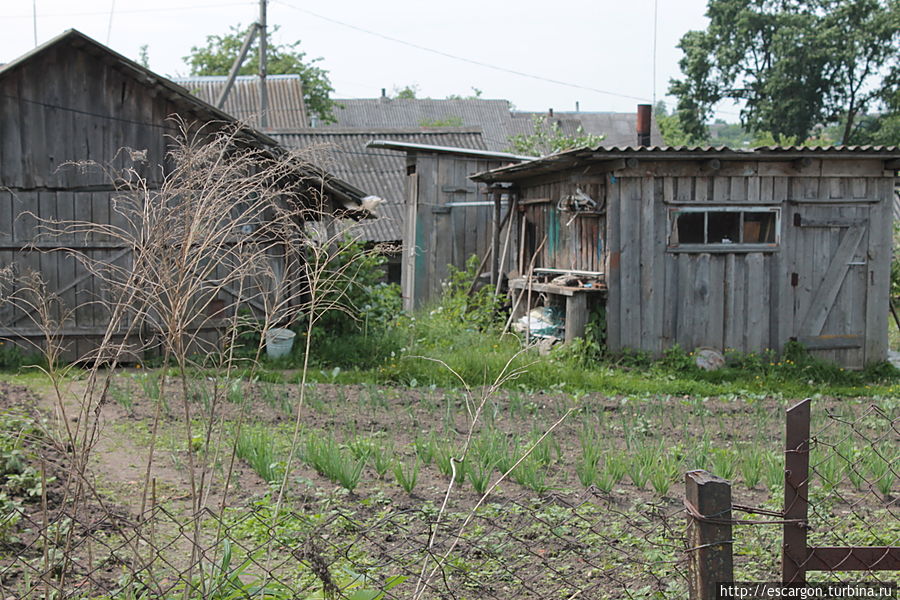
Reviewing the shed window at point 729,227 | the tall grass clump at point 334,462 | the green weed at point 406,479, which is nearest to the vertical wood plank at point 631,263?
the shed window at point 729,227

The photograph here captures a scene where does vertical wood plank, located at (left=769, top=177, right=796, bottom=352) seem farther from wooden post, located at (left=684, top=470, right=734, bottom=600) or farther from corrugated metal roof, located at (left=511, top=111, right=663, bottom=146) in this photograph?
corrugated metal roof, located at (left=511, top=111, right=663, bottom=146)

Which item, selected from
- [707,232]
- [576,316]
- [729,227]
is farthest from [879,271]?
[576,316]

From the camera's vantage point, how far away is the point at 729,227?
12.2 meters

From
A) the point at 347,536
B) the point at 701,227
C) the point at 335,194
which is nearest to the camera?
the point at 347,536

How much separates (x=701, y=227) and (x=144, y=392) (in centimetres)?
762

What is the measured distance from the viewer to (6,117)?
448 inches

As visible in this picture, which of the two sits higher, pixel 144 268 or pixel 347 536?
pixel 144 268

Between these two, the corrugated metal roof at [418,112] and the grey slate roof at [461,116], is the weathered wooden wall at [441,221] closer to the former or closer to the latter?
the grey slate roof at [461,116]

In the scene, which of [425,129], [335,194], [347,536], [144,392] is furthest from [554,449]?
[425,129]

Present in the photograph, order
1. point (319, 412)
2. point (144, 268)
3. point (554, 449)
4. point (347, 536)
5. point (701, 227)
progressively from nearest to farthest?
point (144, 268) < point (347, 536) < point (554, 449) < point (319, 412) < point (701, 227)

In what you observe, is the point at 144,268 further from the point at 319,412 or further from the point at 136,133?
the point at 136,133

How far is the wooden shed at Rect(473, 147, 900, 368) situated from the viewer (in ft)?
39.0

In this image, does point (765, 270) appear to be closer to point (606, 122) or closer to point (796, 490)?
point (796, 490)

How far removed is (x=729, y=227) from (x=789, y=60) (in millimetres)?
24624
